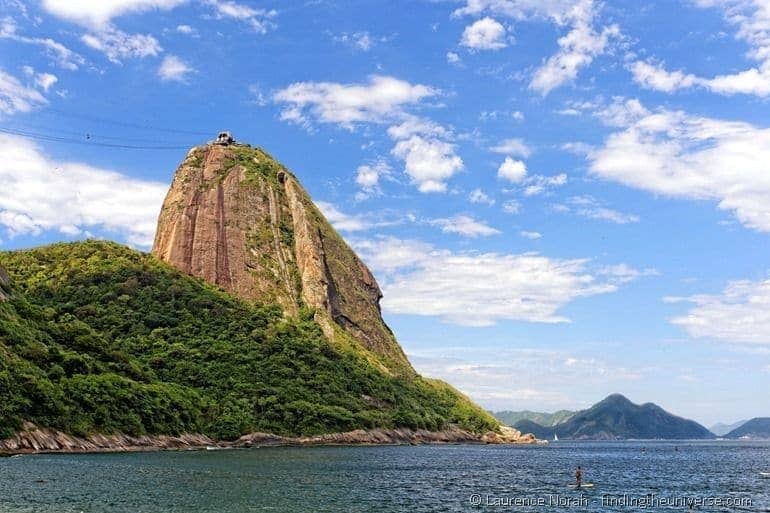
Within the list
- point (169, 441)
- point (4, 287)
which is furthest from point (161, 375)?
point (4, 287)

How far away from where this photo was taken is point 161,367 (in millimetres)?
160375

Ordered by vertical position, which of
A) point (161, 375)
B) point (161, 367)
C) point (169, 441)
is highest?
point (161, 367)

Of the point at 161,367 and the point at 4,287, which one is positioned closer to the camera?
the point at 4,287

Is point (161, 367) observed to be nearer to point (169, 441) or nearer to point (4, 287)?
point (169, 441)

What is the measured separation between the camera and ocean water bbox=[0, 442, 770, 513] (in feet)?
177

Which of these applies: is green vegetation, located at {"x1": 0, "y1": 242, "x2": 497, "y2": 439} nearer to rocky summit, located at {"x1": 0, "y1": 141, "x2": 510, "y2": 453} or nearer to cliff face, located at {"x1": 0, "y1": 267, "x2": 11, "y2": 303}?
rocky summit, located at {"x1": 0, "y1": 141, "x2": 510, "y2": 453}

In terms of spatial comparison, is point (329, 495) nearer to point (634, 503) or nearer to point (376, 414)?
point (634, 503)

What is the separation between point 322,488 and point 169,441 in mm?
67575

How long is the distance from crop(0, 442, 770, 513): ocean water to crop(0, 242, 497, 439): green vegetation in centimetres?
1539

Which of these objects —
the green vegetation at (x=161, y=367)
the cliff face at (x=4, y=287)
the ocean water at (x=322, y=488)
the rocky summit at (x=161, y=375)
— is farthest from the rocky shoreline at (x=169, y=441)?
the cliff face at (x=4, y=287)

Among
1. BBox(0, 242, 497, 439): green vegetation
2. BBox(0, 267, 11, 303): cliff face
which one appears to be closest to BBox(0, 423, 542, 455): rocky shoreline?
BBox(0, 242, 497, 439): green vegetation

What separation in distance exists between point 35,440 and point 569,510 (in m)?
73.6

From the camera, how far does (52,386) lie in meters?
105

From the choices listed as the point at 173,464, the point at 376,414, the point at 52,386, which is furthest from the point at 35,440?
the point at 376,414
